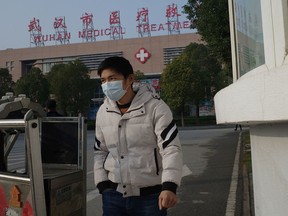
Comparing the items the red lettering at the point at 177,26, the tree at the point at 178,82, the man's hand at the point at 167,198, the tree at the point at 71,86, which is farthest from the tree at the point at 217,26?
the red lettering at the point at 177,26

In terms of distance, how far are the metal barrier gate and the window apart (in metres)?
1.27

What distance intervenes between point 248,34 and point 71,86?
3828 cm

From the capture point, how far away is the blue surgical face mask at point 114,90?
265 centimetres

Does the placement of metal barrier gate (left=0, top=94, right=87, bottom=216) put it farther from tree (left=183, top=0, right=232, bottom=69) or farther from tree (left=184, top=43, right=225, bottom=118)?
tree (left=184, top=43, right=225, bottom=118)

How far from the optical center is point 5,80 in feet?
143

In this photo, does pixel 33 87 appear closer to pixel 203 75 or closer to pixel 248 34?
pixel 203 75

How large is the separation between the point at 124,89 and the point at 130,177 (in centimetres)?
58

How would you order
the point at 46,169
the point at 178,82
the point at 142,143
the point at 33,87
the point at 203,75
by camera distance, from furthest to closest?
the point at 33,87 < the point at 203,75 < the point at 178,82 < the point at 46,169 < the point at 142,143

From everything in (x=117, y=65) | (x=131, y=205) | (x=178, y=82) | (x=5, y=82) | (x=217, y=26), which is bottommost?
(x=131, y=205)

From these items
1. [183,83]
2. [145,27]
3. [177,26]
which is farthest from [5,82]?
[177,26]

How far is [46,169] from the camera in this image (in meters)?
3.08

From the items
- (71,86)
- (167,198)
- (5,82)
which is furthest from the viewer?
(5,82)

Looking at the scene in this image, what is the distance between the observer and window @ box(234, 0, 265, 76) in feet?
7.69

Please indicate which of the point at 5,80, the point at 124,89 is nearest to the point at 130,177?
the point at 124,89
